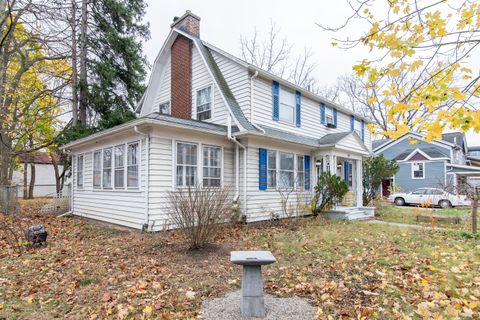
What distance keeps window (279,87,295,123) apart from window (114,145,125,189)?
6097 mm

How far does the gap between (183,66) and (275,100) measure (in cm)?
427

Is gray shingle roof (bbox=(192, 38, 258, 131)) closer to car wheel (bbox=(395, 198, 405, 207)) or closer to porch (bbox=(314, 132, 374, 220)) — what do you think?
porch (bbox=(314, 132, 374, 220))

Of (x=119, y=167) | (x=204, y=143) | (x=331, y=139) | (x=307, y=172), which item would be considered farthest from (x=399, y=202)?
(x=119, y=167)

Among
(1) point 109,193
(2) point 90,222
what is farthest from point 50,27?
(2) point 90,222

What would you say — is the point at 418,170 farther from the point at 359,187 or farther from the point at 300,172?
the point at 300,172

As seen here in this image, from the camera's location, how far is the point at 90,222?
36.2 ft

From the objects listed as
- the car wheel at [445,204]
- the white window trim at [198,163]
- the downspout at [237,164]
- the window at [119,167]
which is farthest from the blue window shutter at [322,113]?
the car wheel at [445,204]

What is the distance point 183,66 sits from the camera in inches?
482

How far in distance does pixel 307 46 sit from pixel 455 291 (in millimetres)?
A: 27912

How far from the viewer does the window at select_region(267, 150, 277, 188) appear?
35.3 feet

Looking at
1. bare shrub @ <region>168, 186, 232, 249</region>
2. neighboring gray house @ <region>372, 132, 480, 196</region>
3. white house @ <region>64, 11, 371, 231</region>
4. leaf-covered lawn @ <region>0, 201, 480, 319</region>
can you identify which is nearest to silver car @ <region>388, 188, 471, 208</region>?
neighboring gray house @ <region>372, 132, 480, 196</region>

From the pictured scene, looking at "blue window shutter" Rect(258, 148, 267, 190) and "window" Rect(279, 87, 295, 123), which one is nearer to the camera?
"blue window shutter" Rect(258, 148, 267, 190)

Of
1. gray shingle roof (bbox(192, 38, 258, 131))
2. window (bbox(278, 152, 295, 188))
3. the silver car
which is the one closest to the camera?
gray shingle roof (bbox(192, 38, 258, 131))

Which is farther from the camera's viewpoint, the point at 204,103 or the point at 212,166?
the point at 204,103
